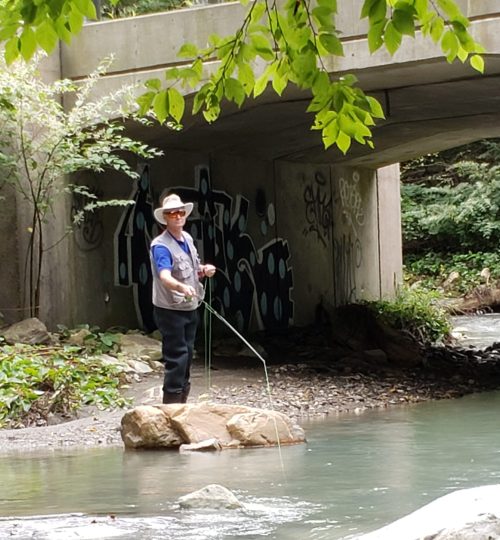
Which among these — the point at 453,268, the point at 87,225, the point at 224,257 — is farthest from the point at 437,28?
the point at 453,268

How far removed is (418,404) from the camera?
1176 centimetres

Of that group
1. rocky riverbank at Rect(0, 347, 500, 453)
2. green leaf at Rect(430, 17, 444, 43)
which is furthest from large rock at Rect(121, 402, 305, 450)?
green leaf at Rect(430, 17, 444, 43)

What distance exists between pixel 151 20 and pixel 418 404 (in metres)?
5.30

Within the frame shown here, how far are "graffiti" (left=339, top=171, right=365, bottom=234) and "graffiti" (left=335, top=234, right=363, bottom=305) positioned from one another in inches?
13.1

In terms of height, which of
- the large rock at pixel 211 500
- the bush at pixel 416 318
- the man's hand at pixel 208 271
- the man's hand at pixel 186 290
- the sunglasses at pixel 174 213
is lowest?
the large rock at pixel 211 500

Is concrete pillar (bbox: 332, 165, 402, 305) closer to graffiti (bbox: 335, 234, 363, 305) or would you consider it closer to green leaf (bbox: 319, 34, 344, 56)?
graffiti (bbox: 335, 234, 363, 305)

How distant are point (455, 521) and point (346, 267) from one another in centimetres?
1814

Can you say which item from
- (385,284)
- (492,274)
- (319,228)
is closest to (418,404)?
(319,228)

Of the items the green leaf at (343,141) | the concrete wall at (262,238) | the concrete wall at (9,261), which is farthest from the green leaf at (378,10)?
the concrete wall at (262,238)

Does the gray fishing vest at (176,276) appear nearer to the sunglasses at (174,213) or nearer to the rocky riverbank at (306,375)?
the sunglasses at (174,213)

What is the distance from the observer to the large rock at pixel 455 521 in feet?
12.3

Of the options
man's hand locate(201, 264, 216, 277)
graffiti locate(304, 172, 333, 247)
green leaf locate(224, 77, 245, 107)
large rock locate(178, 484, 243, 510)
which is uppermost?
graffiti locate(304, 172, 333, 247)

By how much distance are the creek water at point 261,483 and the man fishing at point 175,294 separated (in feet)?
2.75

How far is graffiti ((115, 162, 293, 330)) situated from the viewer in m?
15.8
